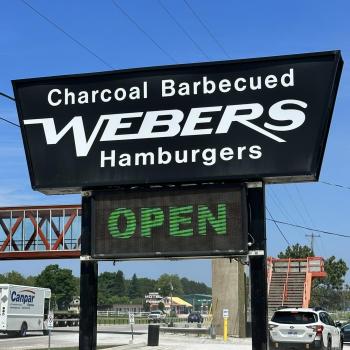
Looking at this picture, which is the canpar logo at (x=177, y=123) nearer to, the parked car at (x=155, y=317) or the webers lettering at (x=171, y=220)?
the webers lettering at (x=171, y=220)

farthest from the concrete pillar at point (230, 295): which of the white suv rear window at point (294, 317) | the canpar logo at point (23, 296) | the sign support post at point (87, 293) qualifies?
the sign support post at point (87, 293)

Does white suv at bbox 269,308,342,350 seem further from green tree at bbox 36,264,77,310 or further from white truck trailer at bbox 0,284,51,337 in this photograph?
green tree at bbox 36,264,77,310

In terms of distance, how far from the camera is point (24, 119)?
11.2 meters

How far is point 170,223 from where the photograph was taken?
10188 mm

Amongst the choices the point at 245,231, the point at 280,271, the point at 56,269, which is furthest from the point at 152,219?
the point at 56,269

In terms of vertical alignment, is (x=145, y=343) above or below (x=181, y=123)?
below

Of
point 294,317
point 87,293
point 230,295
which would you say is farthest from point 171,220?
point 230,295

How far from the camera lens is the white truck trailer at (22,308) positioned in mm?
38938

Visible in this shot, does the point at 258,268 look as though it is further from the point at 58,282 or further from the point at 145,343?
the point at 58,282

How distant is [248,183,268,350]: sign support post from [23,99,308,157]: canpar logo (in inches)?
39.3

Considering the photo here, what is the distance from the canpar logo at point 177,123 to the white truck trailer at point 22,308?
2932 centimetres

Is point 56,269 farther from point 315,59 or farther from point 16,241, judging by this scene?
point 315,59

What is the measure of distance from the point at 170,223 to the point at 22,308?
33.1 metres

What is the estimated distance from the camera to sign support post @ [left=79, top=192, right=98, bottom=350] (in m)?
10.6
